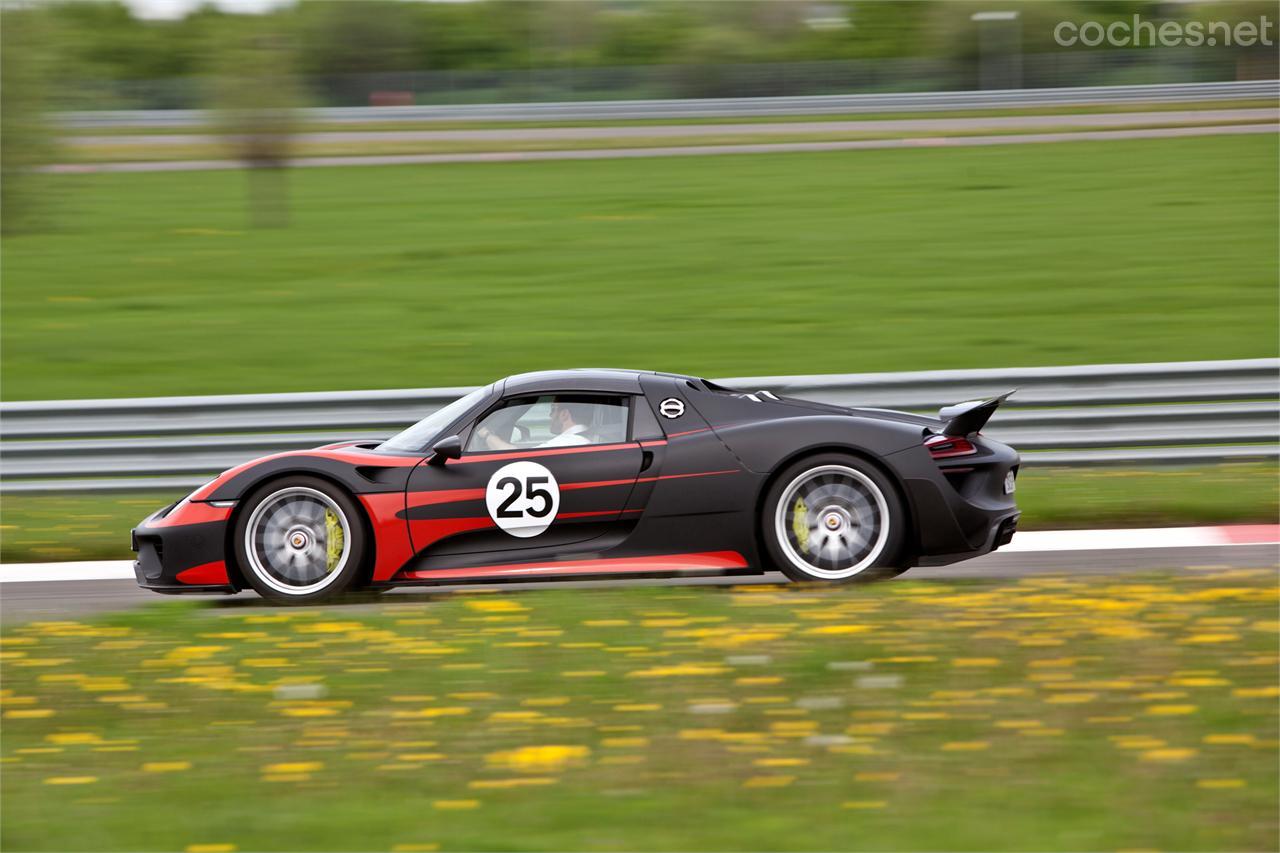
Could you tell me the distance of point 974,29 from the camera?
35.6 meters

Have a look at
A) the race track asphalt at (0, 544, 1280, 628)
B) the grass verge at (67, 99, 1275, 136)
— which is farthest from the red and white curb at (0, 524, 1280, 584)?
the grass verge at (67, 99, 1275, 136)

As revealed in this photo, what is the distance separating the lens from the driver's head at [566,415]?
7.50 metres

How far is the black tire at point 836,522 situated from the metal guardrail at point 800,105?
2323 centimetres

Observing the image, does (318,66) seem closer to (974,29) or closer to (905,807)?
(974,29)

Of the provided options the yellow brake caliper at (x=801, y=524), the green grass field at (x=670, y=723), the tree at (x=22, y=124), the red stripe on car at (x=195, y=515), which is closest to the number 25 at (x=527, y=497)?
the green grass field at (x=670, y=723)

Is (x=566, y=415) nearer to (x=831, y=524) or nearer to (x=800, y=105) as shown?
(x=831, y=524)

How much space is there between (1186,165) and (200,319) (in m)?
14.2

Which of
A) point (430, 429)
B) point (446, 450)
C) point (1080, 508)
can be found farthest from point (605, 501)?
point (1080, 508)

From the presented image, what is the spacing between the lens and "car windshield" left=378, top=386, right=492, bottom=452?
7629mm

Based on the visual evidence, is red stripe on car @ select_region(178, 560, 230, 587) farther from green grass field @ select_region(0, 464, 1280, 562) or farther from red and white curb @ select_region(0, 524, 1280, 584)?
green grass field @ select_region(0, 464, 1280, 562)

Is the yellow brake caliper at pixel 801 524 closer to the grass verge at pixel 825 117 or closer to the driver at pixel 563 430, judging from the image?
the driver at pixel 563 430

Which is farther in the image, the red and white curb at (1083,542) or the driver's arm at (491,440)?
the red and white curb at (1083,542)

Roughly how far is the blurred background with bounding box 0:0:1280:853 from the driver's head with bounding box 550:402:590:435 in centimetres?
91

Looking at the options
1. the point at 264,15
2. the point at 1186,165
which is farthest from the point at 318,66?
the point at 1186,165
